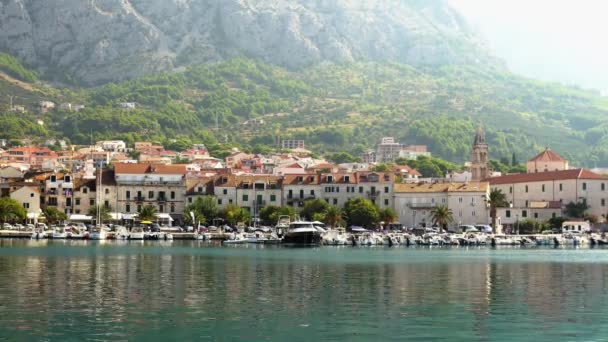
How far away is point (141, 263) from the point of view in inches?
2650

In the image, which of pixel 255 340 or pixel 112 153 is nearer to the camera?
pixel 255 340

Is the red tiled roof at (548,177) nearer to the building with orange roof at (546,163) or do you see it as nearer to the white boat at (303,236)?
the building with orange roof at (546,163)

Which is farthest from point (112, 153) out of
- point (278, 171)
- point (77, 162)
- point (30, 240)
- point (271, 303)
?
point (271, 303)

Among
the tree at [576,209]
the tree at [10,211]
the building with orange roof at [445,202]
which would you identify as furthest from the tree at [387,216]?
the tree at [10,211]

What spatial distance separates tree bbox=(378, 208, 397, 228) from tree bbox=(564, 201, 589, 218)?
815 inches

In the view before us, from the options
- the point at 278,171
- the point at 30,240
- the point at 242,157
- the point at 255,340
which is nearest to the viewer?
the point at 255,340

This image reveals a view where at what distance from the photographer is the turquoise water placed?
3512 centimetres

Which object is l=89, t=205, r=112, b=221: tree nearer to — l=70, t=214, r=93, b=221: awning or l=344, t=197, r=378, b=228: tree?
l=70, t=214, r=93, b=221: awning

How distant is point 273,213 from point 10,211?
29333 millimetres

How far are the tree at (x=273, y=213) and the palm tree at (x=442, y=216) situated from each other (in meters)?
16.1

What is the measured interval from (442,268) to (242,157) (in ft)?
419

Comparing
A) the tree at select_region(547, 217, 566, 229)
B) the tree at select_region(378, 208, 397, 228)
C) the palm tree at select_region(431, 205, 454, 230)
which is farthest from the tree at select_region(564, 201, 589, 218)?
the tree at select_region(378, 208, 397, 228)

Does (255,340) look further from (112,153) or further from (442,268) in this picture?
(112,153)

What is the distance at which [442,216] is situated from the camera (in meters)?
119
